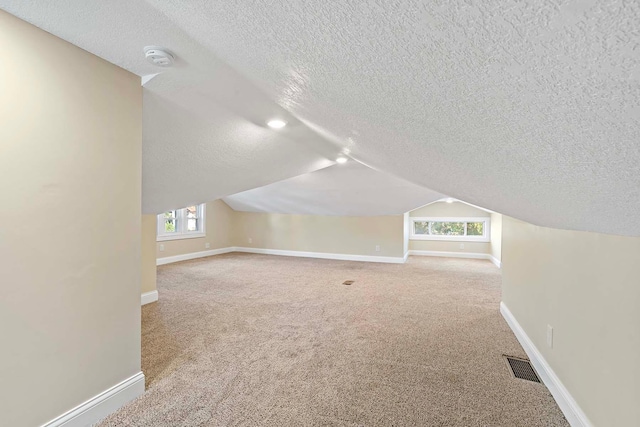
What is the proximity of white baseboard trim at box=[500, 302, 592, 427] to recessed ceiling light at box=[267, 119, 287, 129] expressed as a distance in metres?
2.44

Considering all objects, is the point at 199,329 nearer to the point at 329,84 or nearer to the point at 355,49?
the point at 329,84

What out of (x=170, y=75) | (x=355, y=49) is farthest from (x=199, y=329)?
(x=355, y=49)

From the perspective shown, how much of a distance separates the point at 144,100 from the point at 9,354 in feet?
4.63

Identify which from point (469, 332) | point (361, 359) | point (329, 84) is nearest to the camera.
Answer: point (329, 84)

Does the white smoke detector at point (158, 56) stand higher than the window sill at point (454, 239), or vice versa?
the white smoke detector at point (158, 56)

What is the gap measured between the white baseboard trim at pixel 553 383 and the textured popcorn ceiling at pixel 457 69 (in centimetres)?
113

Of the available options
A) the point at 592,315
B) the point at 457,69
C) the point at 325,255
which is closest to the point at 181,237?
the point at 325,255

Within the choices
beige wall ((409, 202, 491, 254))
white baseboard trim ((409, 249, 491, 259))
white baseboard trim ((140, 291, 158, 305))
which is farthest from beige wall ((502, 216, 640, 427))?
beige wall ((409, 202, 491, 254))

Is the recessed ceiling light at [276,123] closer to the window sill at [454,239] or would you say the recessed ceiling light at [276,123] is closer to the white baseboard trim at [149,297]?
the white baseboard trim at [149,297]

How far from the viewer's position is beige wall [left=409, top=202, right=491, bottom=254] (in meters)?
7.20

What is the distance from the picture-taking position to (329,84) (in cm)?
88

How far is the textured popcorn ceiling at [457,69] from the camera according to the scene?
14.0 inches

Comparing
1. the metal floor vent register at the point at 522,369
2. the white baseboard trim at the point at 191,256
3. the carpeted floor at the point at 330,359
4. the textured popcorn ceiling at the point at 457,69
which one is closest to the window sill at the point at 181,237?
the white baseboard trim at the point at 191,256

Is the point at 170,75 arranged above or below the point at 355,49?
above
